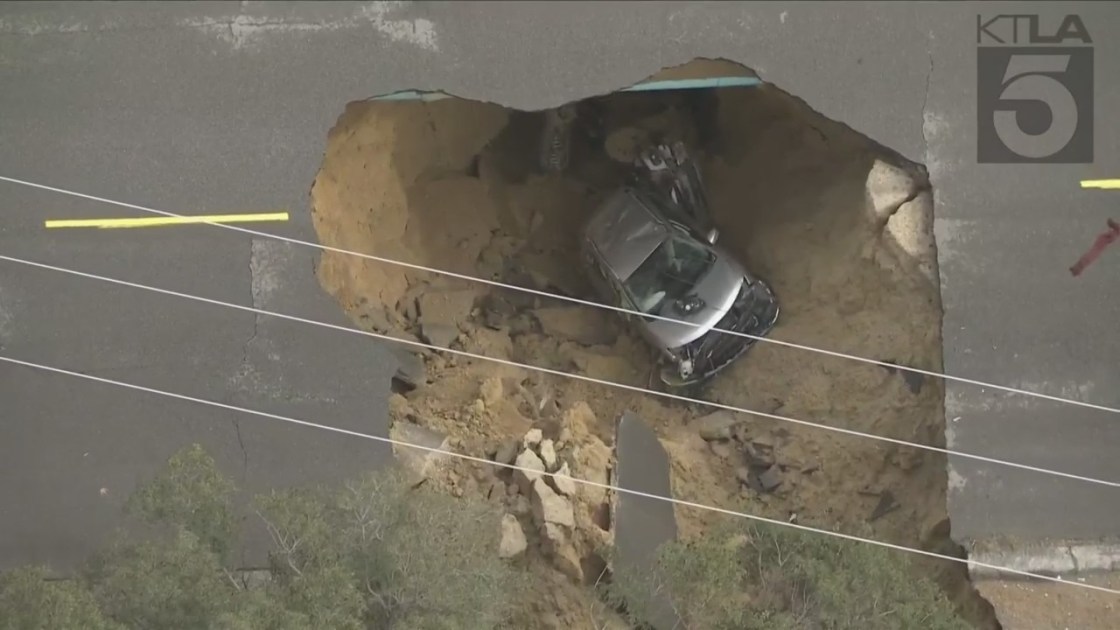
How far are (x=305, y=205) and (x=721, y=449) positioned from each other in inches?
169

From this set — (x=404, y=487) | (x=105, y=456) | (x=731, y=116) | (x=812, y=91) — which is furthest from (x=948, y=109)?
(x=105, y=456)

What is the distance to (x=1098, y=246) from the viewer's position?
768 cm

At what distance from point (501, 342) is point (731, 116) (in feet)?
11.0

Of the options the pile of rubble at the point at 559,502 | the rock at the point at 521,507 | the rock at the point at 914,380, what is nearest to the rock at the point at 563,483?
the pile of rubble at the point at 559,502

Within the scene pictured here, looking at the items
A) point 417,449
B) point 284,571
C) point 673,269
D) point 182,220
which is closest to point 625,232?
point 673,269

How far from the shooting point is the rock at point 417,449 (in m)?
7.71

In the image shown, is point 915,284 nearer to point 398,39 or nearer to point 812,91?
point 812,91

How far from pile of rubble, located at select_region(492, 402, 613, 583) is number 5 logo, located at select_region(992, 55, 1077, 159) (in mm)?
4347

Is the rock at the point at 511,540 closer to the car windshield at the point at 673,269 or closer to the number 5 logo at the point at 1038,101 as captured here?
the car windshield at the point at 673,269

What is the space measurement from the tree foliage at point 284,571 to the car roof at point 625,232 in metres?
3.49

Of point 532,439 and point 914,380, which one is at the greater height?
point 914,380

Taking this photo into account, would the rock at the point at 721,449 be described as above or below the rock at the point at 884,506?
above

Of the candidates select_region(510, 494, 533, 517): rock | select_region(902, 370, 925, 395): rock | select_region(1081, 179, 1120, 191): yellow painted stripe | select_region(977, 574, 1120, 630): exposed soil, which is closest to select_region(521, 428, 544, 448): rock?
select_region(510, 494, 533, 517): rock

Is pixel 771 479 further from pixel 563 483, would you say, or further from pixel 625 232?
pixel 625 232
